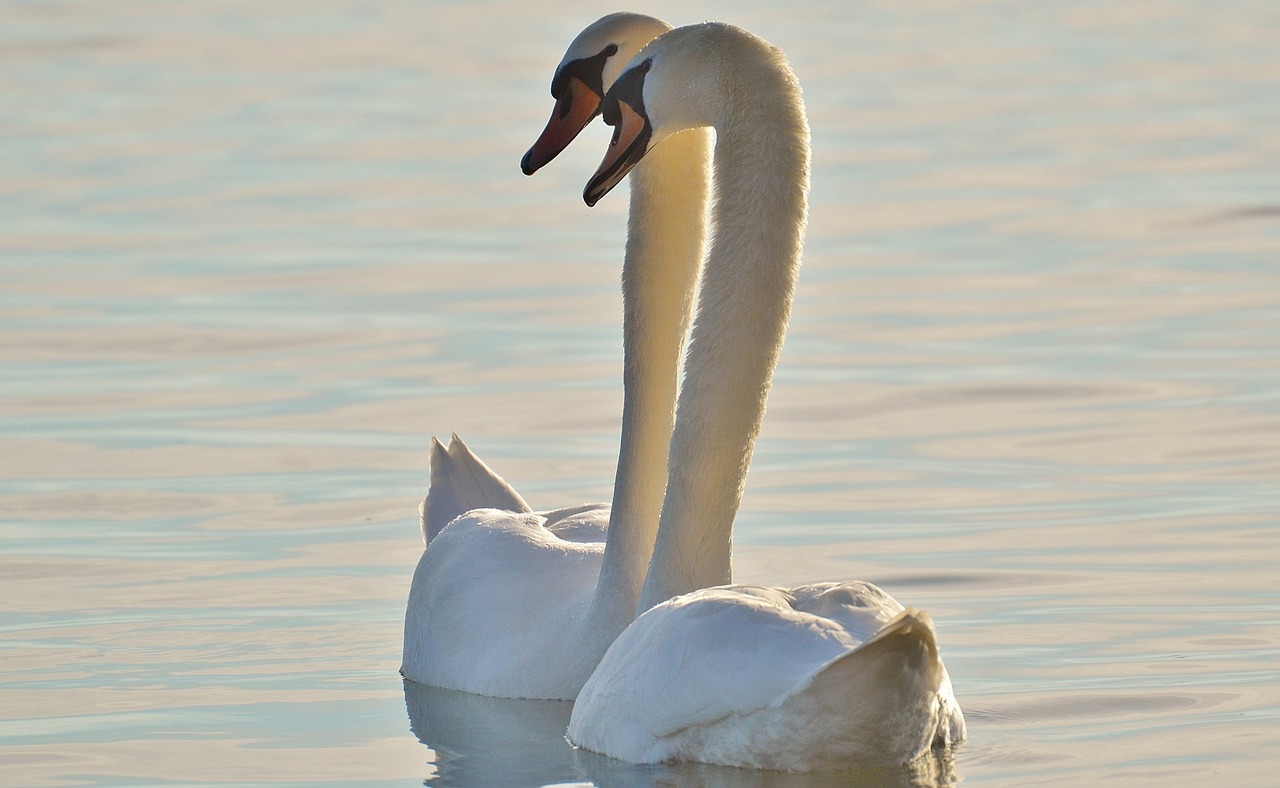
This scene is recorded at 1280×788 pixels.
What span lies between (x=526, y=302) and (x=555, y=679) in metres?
6.21

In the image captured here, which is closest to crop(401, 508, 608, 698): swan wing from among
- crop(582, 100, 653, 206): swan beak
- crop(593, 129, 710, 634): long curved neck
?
crop(593, 129, 710, 634): long curved neck

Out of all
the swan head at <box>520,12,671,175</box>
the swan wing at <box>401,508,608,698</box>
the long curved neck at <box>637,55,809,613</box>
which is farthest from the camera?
the swan head at <box>520,12,671,175</box>

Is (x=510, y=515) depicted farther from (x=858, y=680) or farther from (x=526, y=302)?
(x=526, y=302)

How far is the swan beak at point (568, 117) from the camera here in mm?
7918

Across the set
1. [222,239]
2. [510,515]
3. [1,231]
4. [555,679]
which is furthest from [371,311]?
[555,679]

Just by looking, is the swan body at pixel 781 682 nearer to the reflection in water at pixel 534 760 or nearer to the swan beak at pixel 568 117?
the reflection in water at pixel 534 760

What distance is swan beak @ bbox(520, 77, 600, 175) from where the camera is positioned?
26.0ft

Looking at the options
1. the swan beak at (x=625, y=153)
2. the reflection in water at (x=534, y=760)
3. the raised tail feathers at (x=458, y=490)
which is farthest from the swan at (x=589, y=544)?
the raised tail feathers at (x=458, y=490)

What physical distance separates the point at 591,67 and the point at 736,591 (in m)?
2.14

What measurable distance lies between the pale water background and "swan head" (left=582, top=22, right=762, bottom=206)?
1.56m

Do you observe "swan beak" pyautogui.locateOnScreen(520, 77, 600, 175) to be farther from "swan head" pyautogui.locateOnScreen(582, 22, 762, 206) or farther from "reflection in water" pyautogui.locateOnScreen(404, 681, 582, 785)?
"reflection in water" pyautogui.locateOnScreen(404, 681, 582, 785)

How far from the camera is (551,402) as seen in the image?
11.4 m

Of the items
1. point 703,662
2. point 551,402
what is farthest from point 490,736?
point 551,402

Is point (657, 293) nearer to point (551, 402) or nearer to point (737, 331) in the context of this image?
point (737, 331)
